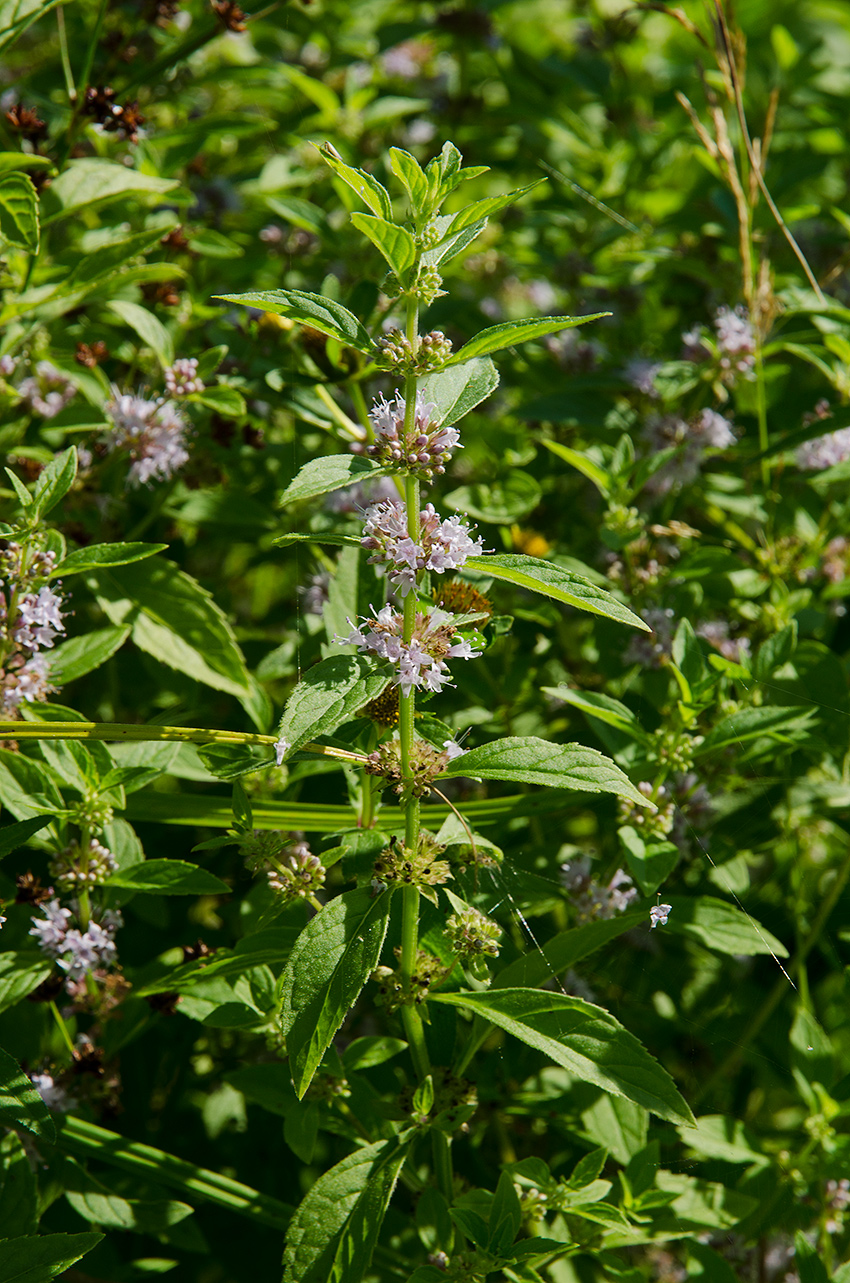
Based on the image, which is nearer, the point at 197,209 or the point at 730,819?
the point at 730,819

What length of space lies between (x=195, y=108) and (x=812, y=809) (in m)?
2.58

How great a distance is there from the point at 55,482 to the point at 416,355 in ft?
2.16

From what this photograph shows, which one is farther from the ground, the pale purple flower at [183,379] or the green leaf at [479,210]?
the green leaf at [479,210]

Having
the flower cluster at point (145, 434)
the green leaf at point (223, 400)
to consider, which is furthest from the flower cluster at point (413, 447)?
the flower cluster at point (145, 434)

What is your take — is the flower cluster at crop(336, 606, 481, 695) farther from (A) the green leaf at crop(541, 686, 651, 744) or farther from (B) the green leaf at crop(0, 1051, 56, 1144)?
(B) the green leaf at crop(0, 1051, 56, 1144)

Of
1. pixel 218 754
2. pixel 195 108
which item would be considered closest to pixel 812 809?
→ pixel 218 754

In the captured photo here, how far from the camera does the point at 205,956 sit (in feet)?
5.06

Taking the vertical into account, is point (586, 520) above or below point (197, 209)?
below

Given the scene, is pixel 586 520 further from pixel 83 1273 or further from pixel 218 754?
pixel 83 1273

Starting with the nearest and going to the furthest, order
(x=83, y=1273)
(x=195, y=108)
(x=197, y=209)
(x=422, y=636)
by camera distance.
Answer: (x=422, y=636)
(x=83, y=1273)
(x=197, y=209)
(x=195, y=108)

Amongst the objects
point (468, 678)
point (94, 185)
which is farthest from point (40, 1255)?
point (94, 185)

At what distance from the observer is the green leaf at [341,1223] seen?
1.29m

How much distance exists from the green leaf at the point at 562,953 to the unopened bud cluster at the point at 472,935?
138mm

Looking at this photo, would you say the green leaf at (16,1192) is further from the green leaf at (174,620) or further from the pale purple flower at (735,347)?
the pale purple flower at (735,347)
